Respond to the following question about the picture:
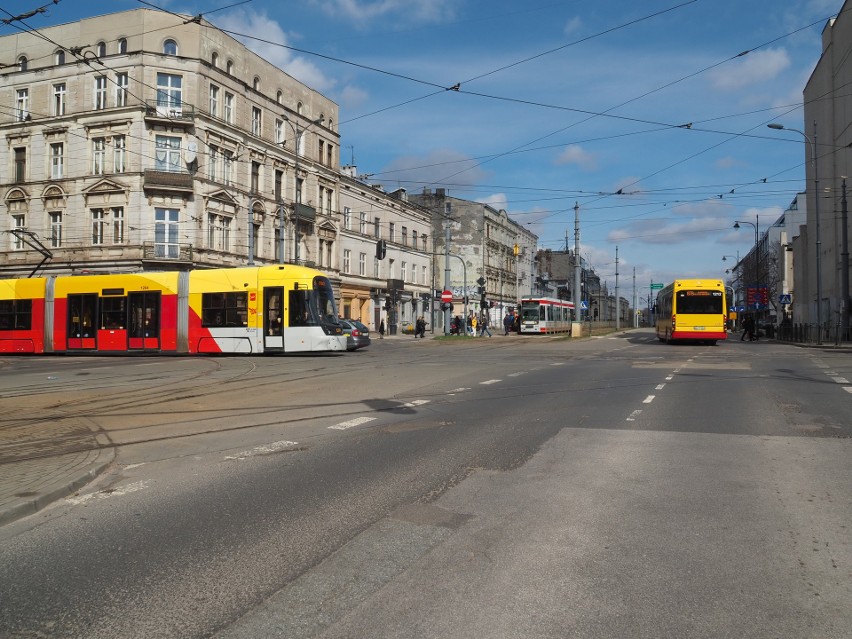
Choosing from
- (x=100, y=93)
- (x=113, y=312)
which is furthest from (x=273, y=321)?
(x=100, y=93)

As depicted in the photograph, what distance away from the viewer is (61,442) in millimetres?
8195

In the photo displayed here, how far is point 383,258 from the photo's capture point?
53.6 metres

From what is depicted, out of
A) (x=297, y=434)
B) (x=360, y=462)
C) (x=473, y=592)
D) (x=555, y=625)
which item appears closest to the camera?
(x=555, y=625)

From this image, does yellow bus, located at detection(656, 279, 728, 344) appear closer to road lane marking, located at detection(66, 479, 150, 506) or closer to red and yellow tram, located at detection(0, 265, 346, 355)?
red and yellow tram, located at detection(0, 265, 346, 355)

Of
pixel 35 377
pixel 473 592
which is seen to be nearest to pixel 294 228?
pixel 35 377

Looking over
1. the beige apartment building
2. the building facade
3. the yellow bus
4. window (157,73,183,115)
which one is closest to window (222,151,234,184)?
the beige apartment building

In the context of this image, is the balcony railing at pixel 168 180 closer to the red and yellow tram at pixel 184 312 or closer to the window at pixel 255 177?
the window at pixel 255 177

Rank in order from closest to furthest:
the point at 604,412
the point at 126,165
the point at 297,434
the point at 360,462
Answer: the point at 360,462
the point at 297,434
the point at 604,412
the point at 126,165

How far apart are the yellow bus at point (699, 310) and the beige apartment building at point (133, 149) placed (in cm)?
2015

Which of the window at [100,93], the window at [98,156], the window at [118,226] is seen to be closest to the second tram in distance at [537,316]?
the window at [118,226]

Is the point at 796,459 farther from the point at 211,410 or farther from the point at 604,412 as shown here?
the point at 211,410

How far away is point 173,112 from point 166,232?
6.58 meters

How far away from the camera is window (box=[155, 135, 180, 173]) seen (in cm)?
3841

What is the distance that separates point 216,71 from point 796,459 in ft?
129
